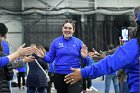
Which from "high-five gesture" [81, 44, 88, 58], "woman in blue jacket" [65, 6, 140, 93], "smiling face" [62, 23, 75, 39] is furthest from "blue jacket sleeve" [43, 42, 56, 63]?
"woman in blue jacket" [65, 6, 140, 93]

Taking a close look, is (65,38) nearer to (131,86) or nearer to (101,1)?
(131,86)

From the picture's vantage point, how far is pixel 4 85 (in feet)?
19.4

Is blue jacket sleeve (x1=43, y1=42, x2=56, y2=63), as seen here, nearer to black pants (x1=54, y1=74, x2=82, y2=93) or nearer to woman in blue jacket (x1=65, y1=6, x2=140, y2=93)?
black pants (x1=54, y1=74, x2=82, y2=93)

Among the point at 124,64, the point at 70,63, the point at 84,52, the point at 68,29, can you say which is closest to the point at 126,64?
the point at 124,64

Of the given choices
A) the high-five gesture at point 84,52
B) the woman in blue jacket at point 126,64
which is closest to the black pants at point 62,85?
the high-five gesture at point 84,52

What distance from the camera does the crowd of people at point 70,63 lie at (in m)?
4.45

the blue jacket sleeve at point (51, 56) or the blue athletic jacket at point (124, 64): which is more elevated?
the blue athletic jacket at point (124, 64)

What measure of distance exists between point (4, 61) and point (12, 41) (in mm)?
23000

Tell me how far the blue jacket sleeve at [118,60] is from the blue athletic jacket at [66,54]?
10.5 ft

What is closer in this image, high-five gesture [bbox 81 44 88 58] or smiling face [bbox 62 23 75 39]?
high-five gesture [bbox 81 44 88 58]

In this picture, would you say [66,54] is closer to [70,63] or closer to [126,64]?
[70,63]

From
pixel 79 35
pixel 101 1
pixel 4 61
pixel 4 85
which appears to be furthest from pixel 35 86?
pixel 101 1

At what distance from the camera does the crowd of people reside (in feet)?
14.6

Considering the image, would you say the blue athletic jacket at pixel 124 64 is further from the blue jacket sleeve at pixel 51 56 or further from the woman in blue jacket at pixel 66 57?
the blue jacket sleeve at pixel 51 56
